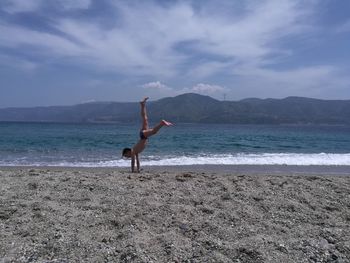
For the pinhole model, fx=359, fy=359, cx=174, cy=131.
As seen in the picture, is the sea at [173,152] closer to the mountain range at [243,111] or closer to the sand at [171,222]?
the sand at [171,222]

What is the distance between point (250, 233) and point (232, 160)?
1185cm

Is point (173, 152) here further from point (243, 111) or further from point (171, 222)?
point (243, 111)

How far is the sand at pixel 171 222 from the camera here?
4.57 meters

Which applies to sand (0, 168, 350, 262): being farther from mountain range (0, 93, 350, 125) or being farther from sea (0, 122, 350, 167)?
mountain range (0, 93, 350, 125)

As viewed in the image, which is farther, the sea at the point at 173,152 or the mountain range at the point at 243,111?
the mountain range at the point at 243,111

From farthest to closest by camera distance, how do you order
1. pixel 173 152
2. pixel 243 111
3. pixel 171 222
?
pixel 243 111 → pixel 173 152 → pixel 171 222

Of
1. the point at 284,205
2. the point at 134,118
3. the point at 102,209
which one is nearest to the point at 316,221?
the point at 284,205

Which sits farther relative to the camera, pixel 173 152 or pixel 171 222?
pixel 173 152

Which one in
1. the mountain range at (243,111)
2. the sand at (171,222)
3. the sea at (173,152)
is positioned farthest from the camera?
the mountain range at (243,111)

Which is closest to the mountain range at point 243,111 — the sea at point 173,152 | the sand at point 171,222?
the sea at point 173,152

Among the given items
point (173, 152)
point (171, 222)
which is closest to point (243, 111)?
point (173, 152)

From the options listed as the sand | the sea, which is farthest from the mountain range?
the sand

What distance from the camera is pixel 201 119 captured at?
441ft

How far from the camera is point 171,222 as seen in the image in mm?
5484
